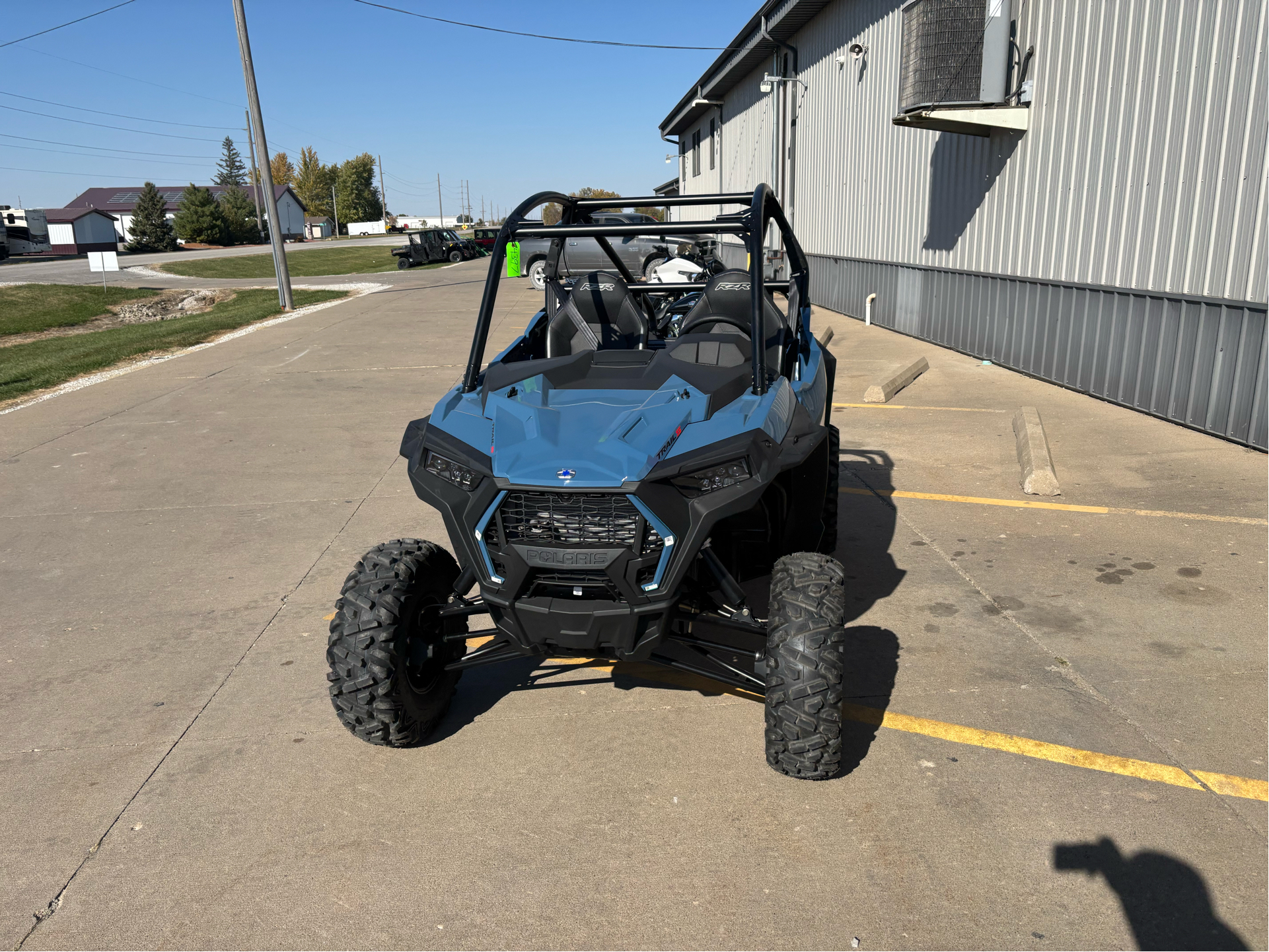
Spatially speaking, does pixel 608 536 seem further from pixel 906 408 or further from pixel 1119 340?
pixel 1119 340

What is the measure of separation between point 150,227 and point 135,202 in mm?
33058

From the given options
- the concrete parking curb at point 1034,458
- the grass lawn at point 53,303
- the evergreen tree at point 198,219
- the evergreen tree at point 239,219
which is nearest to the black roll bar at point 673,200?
the concrete parking curb at point 1034,458

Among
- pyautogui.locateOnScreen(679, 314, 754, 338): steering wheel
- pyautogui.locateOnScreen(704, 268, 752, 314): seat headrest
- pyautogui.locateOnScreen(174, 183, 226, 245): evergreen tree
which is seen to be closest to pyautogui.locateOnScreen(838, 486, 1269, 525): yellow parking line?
pyautogui.locateOnScreen(704, 268, 752, 314): seat headrest

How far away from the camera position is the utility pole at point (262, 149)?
71.9ft

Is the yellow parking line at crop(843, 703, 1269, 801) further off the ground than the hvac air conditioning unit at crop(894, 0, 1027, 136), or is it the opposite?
the hvac air conditioning unit at crop(894, 0, 1027, 136)

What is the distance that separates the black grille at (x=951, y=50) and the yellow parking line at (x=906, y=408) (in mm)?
4326

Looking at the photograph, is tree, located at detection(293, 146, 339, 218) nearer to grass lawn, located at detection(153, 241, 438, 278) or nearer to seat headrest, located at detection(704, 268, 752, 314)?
grass lawn, located at detection(153, 241, 438, 278)

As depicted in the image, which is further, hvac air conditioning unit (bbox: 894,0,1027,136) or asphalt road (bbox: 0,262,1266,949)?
hvac air conditioning unit (bbox: 894,0,1027,136)

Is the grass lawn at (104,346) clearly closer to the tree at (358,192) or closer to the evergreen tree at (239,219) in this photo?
the evergreen tree at (239,219)

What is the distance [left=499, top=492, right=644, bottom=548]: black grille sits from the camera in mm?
3369

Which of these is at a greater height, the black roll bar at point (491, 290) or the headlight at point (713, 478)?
the black roll bar at point (491, 290)

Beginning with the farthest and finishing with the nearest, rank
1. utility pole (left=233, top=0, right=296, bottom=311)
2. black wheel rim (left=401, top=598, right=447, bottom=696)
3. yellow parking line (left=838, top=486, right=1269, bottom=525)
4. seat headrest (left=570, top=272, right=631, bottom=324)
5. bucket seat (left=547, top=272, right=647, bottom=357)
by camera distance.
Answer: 1. utility pole (left=233, top=0, right=296, bottom=311)
2. yellow parking line (left=838, top=486, right=1269, bottom=525)
3. seat headrest (left=570, top=272, right=631, bottom=324)
4. bucket seat (left=547, top=272, right=647, bottom=357)
5. black wheel rim (left=401, top=598, right=447, bottom=696)

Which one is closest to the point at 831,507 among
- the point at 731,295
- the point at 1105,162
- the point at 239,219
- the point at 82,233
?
the point at 731,295

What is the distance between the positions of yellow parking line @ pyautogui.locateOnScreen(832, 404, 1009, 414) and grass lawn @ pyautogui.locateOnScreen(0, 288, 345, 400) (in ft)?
34.6
